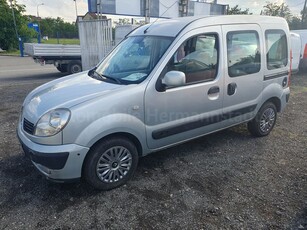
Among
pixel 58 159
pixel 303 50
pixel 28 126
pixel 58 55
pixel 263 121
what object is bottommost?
pixel 263 121

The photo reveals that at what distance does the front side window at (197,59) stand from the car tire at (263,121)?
1.43 metres

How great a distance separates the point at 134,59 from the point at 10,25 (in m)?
27.3

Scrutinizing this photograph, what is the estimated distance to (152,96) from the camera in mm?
2920

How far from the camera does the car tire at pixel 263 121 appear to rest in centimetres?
428

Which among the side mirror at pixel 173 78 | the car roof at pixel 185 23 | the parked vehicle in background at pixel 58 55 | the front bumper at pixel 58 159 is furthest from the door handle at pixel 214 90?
the parked vehicle in background at pixel 58 55

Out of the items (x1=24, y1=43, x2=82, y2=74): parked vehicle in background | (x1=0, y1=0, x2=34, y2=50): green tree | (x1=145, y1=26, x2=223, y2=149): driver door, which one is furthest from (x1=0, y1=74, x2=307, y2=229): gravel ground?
(x1=0, y1=0, x2=34, y2=50): green tree

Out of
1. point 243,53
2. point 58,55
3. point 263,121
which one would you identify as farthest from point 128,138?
point 58,55

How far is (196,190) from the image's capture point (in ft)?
9.77

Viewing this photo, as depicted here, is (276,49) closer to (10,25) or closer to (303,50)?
(303,50)

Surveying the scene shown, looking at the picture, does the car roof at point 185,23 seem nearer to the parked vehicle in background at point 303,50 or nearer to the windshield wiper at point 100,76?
the windshield wiper at point 100,76

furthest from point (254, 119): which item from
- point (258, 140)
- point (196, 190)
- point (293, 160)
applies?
point (196, 190)

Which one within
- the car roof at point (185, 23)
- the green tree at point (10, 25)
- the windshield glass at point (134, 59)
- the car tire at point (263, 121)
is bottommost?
the car tire at point (263, 121)

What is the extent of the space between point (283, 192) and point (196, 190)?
1061mm

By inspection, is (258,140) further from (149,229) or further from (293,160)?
(149,229)
